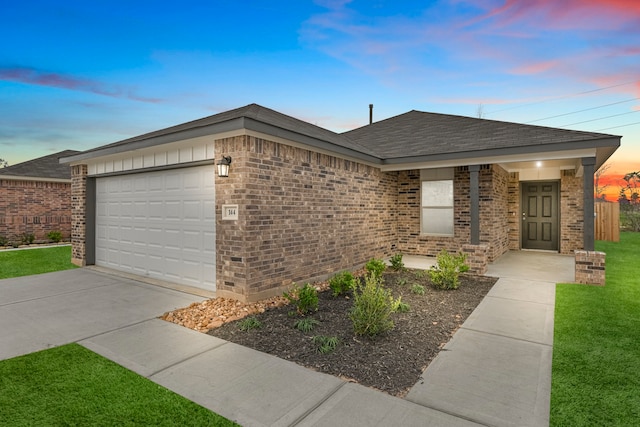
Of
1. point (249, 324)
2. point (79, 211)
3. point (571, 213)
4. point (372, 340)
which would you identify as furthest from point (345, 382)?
point (571, 213)

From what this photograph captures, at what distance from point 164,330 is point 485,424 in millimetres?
3800

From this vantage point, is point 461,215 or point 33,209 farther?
point 33,209

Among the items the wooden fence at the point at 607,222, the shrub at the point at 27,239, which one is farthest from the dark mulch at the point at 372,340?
the shrub at the point at 27,239

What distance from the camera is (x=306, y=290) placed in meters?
5.05

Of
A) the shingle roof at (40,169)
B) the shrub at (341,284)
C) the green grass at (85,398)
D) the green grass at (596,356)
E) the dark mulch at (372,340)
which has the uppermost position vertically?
the shingle roof at (40,169)

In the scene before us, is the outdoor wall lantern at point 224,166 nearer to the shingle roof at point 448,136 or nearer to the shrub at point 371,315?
the shrub at point 371,315

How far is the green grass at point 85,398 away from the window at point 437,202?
906 cm

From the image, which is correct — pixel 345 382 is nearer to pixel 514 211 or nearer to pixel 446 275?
pixel 446 275

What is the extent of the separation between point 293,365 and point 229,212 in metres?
3.04

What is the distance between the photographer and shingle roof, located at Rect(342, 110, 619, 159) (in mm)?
7684

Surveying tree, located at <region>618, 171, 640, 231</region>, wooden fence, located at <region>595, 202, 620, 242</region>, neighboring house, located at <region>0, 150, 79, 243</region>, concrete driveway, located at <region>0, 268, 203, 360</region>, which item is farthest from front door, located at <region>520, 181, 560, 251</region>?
neighboring house, located at <region>0, 150, 79, 243</region>

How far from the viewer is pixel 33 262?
9570mm

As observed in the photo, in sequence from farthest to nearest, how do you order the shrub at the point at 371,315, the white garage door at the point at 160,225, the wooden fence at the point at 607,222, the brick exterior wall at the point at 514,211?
1. the wooden fence at the point at 607,222
2. the brick exterior wall at the point at 514,211
3. the white garage door at the point at 160,225
4. the shrub at the point at 371,315

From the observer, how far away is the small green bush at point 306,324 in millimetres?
4328
